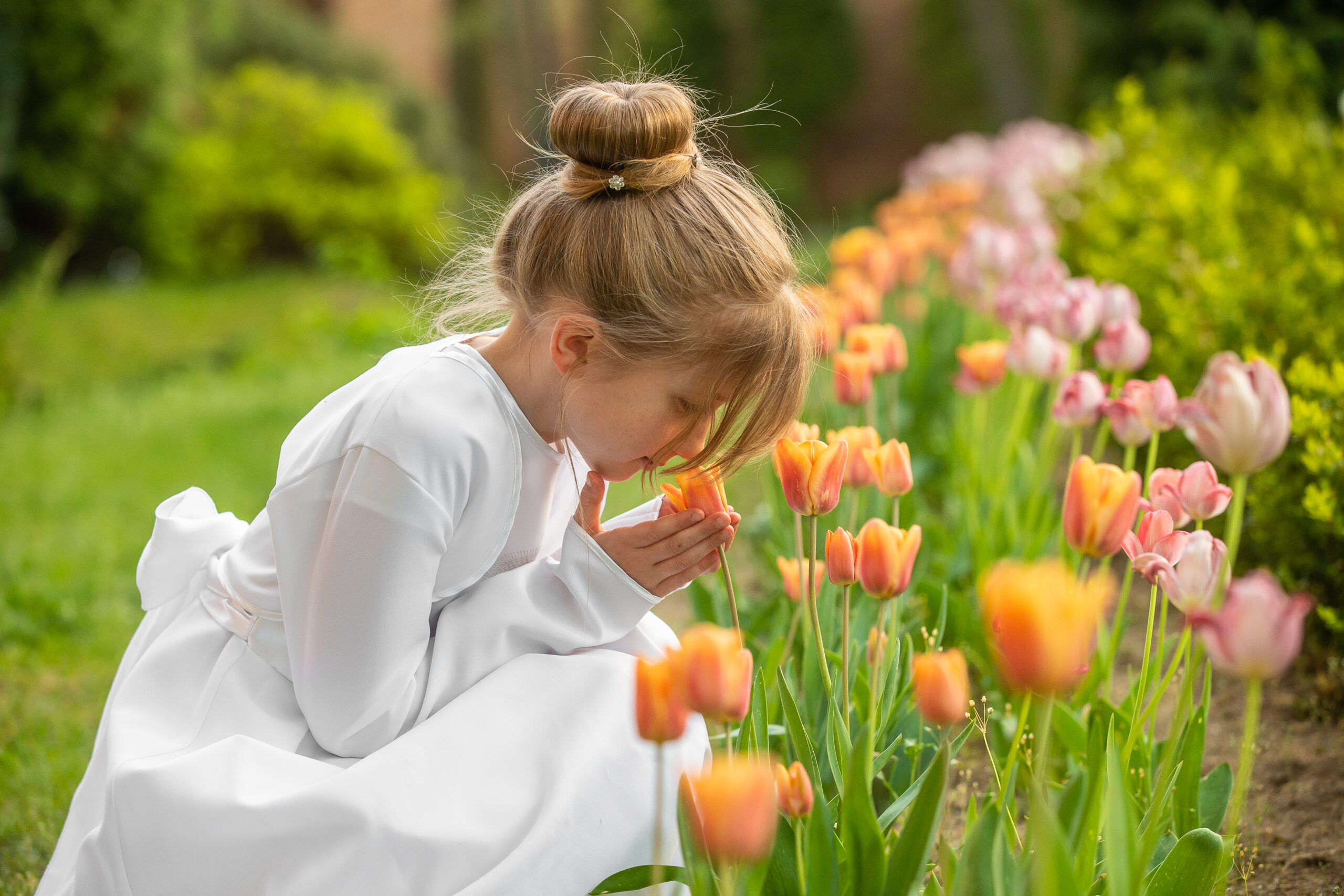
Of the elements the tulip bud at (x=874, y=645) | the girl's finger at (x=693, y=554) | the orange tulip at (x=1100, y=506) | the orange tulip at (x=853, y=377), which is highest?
the orange tulip at (x=1100, y=506)

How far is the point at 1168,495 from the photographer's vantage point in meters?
1.23

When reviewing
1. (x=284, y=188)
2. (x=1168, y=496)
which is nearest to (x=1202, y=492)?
(x=1168, y=496)

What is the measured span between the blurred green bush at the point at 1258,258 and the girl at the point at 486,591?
108cm

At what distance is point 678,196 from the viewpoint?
4.38 feet

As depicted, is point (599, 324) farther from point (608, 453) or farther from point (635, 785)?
point (635, 785)

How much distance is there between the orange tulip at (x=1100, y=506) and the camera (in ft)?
3.36

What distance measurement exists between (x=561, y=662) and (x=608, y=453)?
0.27m

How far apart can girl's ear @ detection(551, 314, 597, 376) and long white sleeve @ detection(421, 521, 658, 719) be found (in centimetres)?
21

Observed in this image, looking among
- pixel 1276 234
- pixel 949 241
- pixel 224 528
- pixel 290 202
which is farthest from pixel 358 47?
pixel 224 528

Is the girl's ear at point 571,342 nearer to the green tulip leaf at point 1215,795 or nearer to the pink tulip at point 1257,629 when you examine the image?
the pink tulip at point 1257,629

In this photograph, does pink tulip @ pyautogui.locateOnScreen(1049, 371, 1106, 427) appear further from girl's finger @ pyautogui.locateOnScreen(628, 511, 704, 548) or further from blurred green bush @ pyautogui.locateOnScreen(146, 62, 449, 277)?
blurred green bush @ pyautogui.locateOnScreen(146, 62, 449, 277)

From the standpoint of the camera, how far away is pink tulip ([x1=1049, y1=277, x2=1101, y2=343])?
2.02m

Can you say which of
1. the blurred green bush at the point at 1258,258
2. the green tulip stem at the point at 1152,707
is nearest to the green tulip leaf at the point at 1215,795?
the green tulip stem at the point at 1152,707

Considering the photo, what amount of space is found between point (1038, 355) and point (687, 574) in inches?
38.1
